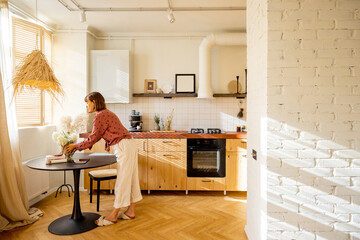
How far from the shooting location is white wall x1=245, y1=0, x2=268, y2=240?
1.86 metres

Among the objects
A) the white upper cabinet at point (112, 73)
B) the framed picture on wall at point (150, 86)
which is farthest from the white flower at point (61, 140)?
the framed picture on wall at point (150, 86)

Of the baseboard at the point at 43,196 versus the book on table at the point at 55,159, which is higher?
the book on table at the point at 55,159

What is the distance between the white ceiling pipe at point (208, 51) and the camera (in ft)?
13.5

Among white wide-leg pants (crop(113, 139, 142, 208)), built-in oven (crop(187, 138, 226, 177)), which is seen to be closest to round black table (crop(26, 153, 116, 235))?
white wide-leg pants (crop(113, 139, 142, 208))

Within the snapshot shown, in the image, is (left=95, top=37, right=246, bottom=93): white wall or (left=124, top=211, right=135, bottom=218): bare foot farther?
(left=95, top=37, right=246, bottom=93): white wall

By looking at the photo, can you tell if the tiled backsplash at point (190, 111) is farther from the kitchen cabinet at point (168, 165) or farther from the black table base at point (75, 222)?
the black table base at point (75, 222)

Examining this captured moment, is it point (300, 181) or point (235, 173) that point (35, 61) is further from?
point (235, 173)

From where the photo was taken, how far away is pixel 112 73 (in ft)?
13.8

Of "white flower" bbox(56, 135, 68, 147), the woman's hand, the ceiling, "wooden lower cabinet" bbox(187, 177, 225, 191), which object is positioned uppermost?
the ceiling

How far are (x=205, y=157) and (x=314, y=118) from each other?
228 cm

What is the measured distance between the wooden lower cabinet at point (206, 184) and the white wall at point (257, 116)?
1.37 m

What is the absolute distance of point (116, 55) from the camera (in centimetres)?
418

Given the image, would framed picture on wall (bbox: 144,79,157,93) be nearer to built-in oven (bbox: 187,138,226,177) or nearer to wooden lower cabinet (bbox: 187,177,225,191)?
built-in oven (bbox: 187,138,226,177)

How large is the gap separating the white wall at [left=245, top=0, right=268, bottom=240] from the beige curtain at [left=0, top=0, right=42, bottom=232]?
2.57 metres
